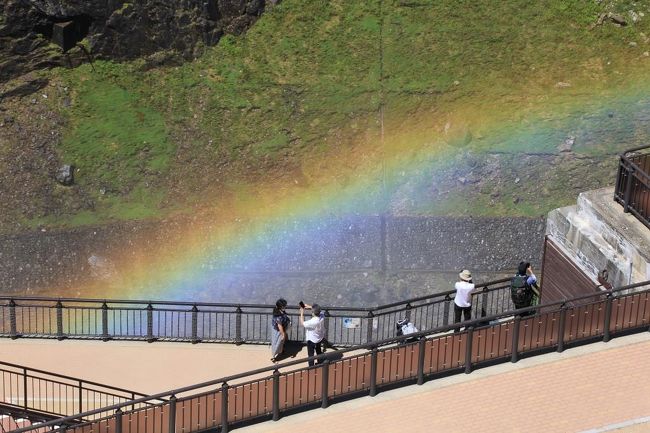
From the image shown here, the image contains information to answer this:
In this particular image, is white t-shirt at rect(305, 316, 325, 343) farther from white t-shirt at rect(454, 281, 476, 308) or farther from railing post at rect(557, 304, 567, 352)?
railing post at rect(557, 304, 567, 352)

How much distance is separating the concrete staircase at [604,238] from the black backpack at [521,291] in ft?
3.41

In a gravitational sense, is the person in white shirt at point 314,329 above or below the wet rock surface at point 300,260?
above

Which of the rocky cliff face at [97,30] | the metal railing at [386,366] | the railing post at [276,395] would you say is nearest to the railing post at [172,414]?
the metal railing at [386,366]

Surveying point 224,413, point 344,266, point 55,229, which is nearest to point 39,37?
point 55,229

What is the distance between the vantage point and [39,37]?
38.3 metres

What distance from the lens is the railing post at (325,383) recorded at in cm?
1894

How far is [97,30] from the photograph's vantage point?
38500 mm

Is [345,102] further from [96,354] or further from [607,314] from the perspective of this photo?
[607,314]

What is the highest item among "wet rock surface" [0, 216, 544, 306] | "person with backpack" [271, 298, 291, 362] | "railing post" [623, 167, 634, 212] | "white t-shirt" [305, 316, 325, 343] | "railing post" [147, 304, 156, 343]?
"railing post" [623, 167, 634, 212]

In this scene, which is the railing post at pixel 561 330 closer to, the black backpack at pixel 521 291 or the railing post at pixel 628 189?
the black backpack at pixel 521 291

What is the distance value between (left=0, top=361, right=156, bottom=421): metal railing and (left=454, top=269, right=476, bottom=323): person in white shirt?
20.0 ft

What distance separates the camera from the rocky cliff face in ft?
124

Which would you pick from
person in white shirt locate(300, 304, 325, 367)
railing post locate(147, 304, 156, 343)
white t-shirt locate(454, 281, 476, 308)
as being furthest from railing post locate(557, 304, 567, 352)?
railing post locate(147, 304, 156, 343)

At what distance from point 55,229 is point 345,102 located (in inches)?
407
